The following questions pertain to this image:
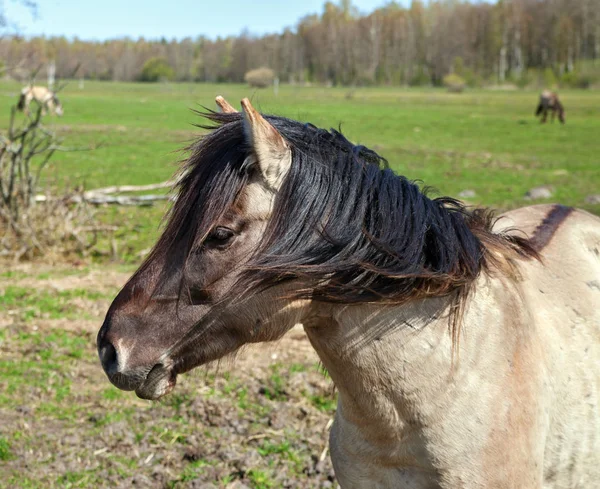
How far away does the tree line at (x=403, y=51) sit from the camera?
84125mm

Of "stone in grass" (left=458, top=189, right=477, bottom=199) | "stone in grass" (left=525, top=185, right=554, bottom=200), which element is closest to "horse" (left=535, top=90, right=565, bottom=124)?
"stone in grass" (left=525, top=185, right=554, bottom=200)

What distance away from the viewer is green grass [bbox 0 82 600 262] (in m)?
13.2

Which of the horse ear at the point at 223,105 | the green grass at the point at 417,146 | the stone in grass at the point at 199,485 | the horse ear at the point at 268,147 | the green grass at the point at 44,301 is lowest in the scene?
the stone in grass at the point at 199,485

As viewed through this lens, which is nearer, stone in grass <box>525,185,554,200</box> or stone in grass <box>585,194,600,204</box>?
stone in grass <box>585,194,600,204</box>

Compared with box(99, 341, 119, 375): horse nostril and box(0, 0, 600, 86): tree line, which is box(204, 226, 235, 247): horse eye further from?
box(0, 0, 600, 86): tree line

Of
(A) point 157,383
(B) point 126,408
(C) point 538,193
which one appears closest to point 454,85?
(C) point 538,193

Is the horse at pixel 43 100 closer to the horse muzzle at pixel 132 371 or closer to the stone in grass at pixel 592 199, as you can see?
the horse muzzle at pixel 132 371

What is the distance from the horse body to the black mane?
133 mm

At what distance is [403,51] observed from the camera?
9188 centimetres

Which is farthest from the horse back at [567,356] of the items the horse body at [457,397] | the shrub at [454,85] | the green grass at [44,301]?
the shrub at [454,85]

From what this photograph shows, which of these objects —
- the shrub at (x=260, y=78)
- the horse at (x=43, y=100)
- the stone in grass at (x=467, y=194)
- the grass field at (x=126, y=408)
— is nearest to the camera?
the grass field at (x=126, y=408)

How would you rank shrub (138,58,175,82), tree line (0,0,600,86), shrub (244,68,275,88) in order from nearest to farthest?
shrub (244,68,275,88), tree line (0,0,600,86), shrub (138,58,175,82)

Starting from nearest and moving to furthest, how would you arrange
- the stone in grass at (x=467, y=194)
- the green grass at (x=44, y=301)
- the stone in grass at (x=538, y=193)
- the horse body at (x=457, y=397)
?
the horse body at (x=457, y=397) → the green grass at (x=44, y=301) → the stone in grass at (x=538, y=193) → the stone in grass at (x=467, y=194)

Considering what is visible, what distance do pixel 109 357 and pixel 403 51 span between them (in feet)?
310
